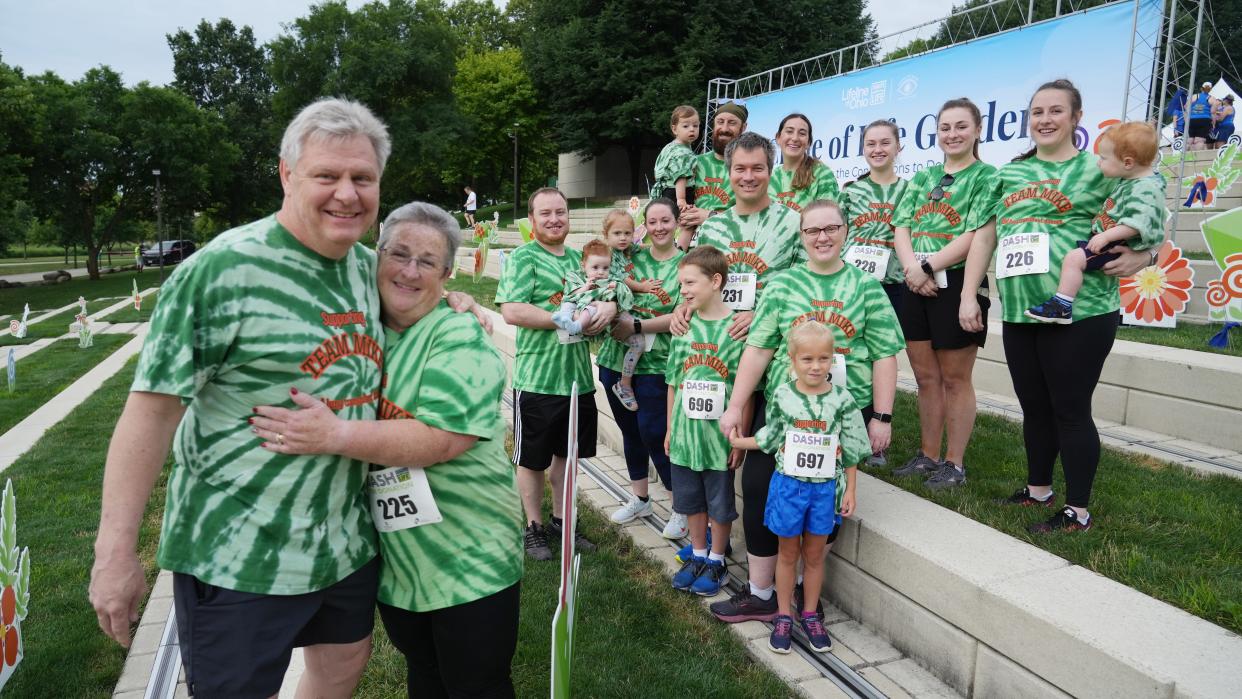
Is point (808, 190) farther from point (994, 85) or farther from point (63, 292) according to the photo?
point (63, 292)

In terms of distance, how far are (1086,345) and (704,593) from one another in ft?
6.76

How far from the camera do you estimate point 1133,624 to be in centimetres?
237

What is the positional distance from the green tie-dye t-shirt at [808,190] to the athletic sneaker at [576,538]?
2.22m

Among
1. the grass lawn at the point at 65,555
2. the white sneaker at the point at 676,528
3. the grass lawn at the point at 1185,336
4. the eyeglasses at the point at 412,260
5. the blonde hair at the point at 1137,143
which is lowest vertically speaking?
the grass lawn at the point at 65,555

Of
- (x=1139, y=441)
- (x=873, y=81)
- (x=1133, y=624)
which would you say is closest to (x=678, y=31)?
(x=873, y=81)

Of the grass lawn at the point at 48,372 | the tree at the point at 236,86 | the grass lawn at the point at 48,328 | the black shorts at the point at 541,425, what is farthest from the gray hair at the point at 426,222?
the tree at the point at 236,86

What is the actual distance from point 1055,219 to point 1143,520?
56.6 inches

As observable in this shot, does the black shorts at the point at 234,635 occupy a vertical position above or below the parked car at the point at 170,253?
below

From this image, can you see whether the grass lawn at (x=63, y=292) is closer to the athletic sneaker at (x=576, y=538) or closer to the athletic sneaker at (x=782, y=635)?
the athletic sneaker at (x=576, y=538)

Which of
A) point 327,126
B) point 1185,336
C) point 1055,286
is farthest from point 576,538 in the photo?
point 1185,336

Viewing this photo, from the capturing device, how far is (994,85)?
35.5 ft

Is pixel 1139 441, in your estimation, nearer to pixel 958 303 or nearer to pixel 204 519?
pixel 958 303

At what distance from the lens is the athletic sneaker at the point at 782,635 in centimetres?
314

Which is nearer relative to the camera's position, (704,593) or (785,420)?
(785,420)
